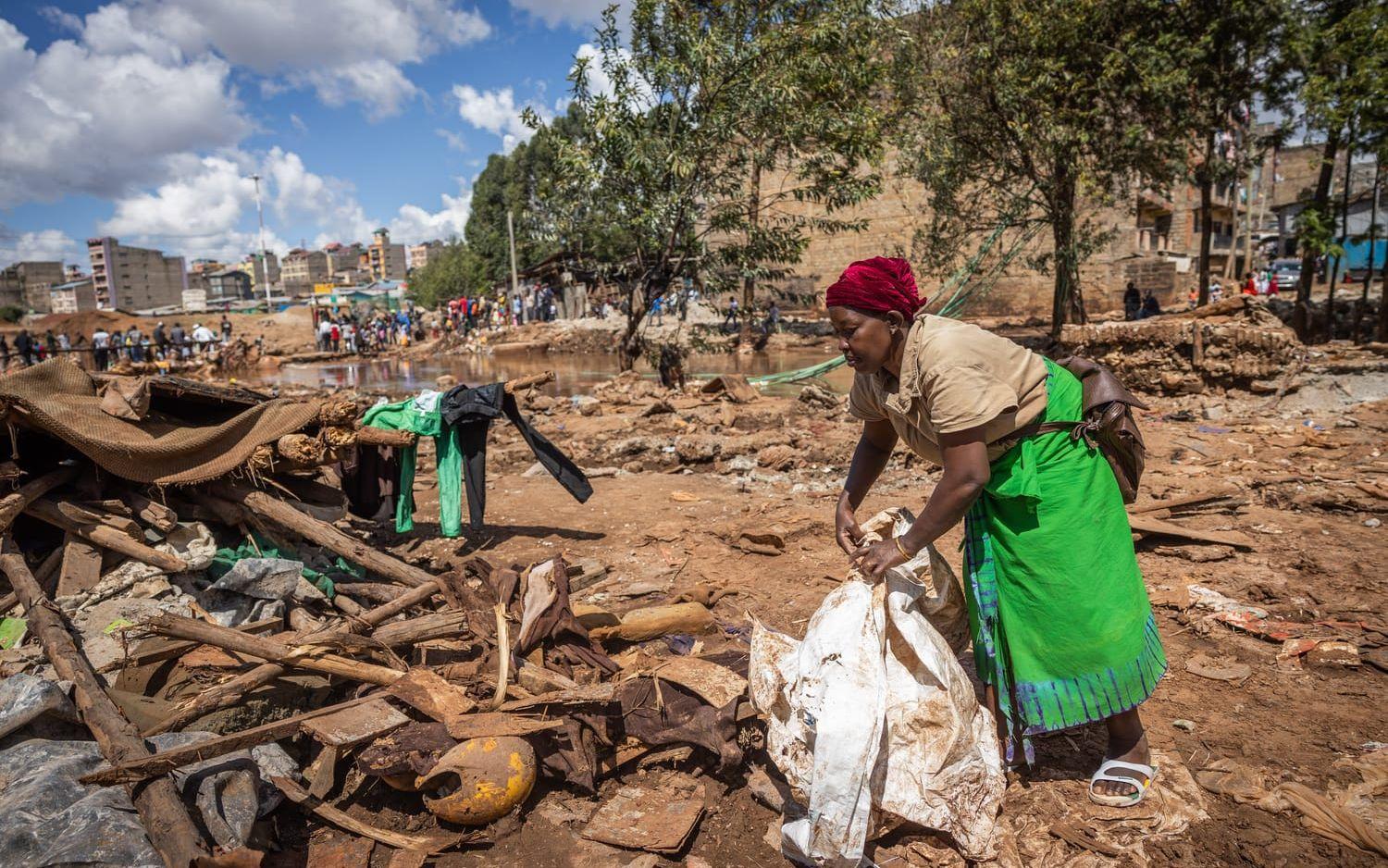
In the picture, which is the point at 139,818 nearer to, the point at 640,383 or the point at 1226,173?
the point at 640,383

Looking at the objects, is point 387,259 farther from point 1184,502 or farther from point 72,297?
point 1184,502

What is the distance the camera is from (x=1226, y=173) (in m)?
13.2

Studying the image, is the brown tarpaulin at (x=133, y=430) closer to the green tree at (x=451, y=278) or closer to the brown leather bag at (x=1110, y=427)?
the brown leather bag at (x=1110, y=427)

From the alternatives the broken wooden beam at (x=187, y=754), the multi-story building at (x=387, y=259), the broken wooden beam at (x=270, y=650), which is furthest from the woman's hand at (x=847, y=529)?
the multi-story building at (x=387, y=259)

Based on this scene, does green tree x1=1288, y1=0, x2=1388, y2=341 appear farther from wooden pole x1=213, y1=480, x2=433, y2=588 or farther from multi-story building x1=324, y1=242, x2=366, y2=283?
multi-story building x1=324, y1=242, x2=366, y2=283

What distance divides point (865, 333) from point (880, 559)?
2.07ft

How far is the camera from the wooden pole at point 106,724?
2074 millimetres

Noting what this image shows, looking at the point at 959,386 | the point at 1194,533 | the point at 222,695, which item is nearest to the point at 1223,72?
the point at 1194,533

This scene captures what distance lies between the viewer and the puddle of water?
16.4 metres

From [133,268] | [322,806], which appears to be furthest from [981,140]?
[133,268]

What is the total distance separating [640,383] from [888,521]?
994 centimetres

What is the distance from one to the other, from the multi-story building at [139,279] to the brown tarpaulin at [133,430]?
8737 cm

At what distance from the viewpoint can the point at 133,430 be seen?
4109 millimetres

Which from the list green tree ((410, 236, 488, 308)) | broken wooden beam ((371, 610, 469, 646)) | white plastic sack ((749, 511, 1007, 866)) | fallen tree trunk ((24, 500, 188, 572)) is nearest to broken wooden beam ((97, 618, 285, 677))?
fallen tree trunk ((24, 500, 188, 572))
